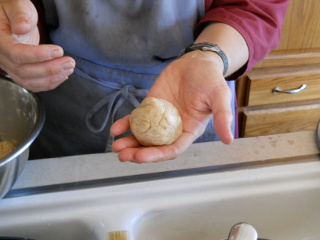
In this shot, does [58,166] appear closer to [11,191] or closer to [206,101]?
[11,191]

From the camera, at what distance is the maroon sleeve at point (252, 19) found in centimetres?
66

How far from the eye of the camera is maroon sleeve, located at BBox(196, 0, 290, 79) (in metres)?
0.66

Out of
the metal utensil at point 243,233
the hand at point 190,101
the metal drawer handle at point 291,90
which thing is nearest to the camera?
the metal utensil at point 243,233

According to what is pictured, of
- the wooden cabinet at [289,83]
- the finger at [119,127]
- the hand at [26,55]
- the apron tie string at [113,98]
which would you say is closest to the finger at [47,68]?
the hand at [26,55]

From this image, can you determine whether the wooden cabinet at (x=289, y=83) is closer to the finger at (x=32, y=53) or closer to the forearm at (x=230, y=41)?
the forearm at (x=230, y=41)

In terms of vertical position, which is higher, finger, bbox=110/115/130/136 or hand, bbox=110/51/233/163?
hand, bbox=110/51/233/163

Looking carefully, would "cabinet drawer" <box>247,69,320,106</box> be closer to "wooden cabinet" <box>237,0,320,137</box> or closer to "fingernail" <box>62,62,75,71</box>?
"wooden cabinet" <box>237,0,320,137</box>

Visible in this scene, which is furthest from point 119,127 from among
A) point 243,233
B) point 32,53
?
point 243,233

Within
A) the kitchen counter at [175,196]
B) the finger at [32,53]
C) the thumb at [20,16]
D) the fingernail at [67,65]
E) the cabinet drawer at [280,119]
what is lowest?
the cabinet drawer at [280,119]

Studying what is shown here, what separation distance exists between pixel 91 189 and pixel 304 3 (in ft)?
3.56

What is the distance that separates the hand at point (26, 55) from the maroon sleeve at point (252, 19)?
1.05 feet

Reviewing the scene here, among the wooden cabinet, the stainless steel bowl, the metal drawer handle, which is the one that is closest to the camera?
the stainless steel bowl

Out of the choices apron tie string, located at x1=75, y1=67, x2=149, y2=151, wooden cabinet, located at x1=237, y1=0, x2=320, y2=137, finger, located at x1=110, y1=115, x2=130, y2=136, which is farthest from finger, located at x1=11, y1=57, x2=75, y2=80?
wooden cabinet, located at x1=237, y1=0, x2=320, y2=137

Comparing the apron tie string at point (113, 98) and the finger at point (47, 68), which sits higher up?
the finger at point (47, 68)
